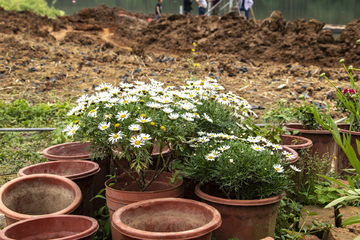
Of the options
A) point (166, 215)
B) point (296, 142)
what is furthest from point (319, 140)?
point (166, 215)

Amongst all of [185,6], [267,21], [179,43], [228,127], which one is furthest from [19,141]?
[185,6]

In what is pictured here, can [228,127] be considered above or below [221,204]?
above

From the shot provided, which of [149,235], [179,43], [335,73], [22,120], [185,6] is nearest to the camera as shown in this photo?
[149,235]

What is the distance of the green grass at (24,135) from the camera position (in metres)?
3.44

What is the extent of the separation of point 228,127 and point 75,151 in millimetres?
1349

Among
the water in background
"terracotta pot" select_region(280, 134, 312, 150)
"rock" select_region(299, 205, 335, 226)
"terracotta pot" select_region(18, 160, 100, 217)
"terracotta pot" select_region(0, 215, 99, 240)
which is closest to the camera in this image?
"terracotta pot" select_region(0, 215, 99, 240)

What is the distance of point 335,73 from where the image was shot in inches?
311

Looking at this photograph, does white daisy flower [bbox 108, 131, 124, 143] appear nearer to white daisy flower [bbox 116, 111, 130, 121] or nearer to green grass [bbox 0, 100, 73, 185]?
white daisy flower [bbox 116, 111, 130, 121]

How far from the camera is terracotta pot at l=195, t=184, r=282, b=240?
1743 millimetres

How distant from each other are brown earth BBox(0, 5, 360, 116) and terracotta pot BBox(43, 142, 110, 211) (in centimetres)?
331

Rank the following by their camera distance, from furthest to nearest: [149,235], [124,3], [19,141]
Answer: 1. [124,3]
2. [19,141]
3. [149,235]

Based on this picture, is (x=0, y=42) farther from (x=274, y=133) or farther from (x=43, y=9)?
(x=43, y=9)

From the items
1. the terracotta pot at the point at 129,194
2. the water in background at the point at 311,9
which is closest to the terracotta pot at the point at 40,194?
the terracotta pot at the point at 129,194

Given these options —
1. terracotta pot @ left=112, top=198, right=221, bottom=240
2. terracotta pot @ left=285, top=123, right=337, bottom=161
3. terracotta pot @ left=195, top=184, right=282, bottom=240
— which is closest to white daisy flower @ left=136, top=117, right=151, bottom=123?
terracotta pot @ left=112, top=198, right=221, bottom=240
